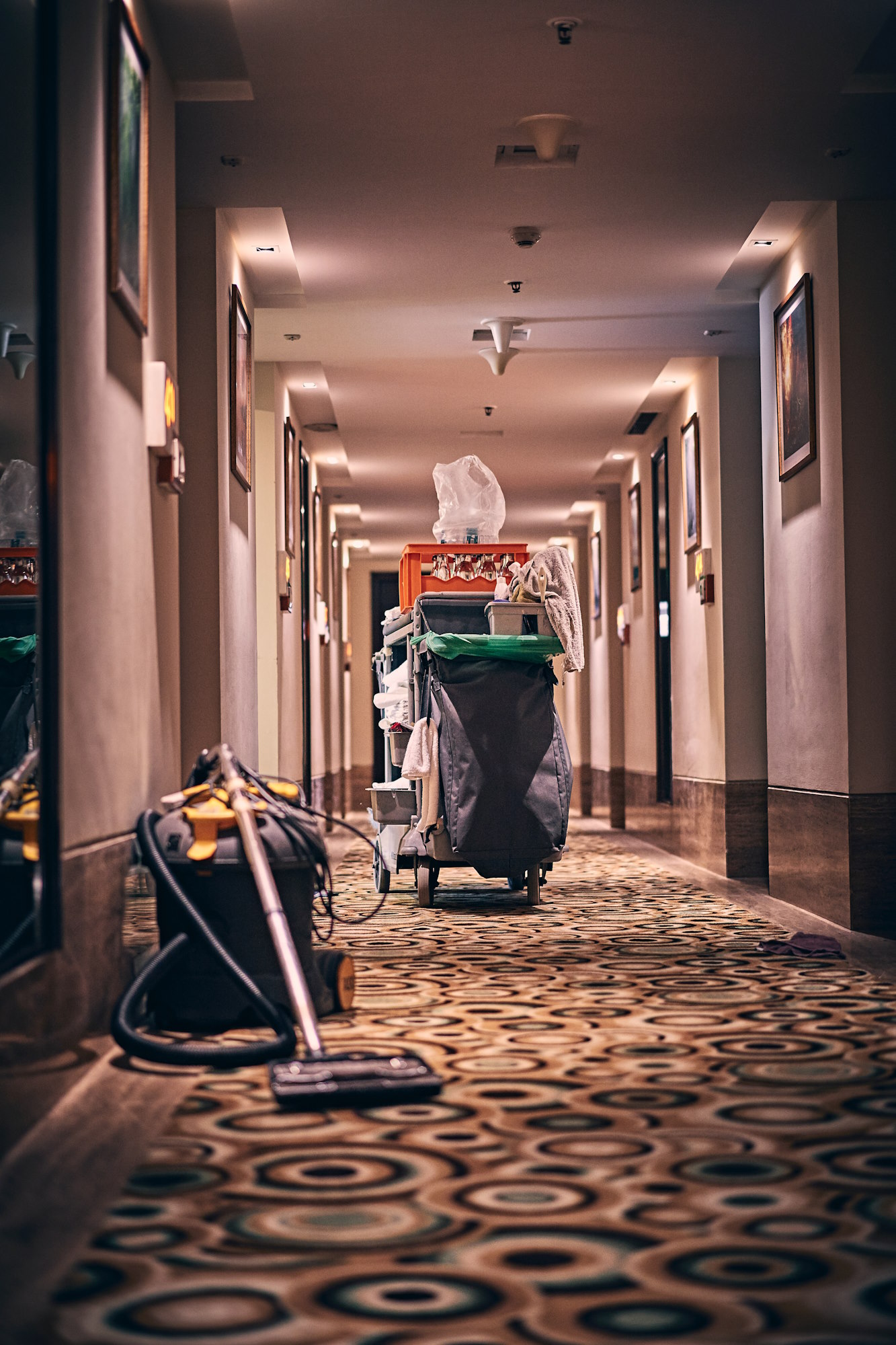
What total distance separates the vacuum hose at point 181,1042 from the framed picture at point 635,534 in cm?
856

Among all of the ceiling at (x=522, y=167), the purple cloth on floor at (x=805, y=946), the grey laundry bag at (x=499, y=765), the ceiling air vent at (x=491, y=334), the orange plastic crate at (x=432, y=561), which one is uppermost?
the ceiling air vent at (x=491, y=334)

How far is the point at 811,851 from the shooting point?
6375mm

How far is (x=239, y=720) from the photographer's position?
634 centimetres

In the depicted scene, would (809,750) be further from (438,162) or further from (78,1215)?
(78,1215)

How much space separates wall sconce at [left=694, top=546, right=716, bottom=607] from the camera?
28.1 feet

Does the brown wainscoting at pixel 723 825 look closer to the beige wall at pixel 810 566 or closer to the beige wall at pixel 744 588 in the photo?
the beige wall at pixel 744 588

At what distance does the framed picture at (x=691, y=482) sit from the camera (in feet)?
29.4

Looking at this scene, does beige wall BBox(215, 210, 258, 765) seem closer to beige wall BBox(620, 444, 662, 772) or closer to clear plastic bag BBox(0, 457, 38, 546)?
clear plastic bag BBox(0, 457, 38, 546)

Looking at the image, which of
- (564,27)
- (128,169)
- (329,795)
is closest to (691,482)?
(564,27)

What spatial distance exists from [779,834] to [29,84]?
5198 millimetres

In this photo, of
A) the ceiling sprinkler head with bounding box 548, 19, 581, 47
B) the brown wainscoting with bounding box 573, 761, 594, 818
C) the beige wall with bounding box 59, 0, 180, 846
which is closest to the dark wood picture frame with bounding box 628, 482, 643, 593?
the brown wainscoting with bounding box 573, 761, 594, 818

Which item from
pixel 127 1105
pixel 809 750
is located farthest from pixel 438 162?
pixel 127 1105

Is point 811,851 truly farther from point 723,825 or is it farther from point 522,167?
point 522,167

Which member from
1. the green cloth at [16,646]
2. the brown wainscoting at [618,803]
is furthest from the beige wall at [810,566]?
the brown wainscoting at [618,803]
